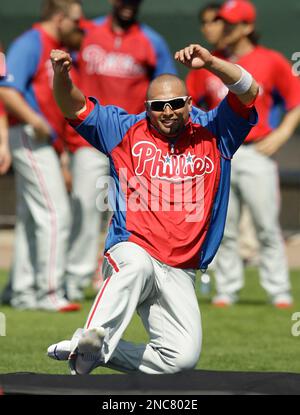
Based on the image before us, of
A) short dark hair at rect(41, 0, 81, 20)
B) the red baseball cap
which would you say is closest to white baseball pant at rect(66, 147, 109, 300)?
short dark hair at rect(41, 0, 81, 20)

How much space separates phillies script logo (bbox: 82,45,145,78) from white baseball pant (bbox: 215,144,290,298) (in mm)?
1192

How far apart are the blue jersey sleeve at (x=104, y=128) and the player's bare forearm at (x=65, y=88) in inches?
3.2

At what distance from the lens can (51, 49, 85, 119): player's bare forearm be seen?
6227 mm

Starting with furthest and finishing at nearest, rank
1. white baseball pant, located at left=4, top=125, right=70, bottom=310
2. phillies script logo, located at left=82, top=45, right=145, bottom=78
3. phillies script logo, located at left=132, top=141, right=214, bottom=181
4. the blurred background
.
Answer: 1. the blurred background
2. phillies script logo, located at left=82, top=45, right=145, bottom=78
3. white baseball pant, located at left=4, top=125, right=70, bottom=310
4. phillies script logo, located at left=132, top=141, right=214, bottom=181

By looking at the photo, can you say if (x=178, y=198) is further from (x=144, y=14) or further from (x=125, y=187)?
(x=144, y=14)

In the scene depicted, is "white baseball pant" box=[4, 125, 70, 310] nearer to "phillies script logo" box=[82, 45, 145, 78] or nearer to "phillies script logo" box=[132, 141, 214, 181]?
"phillies script logo" box=[82, 45, 145, 78]

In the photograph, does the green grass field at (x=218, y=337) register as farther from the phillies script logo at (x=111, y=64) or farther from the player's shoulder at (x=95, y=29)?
the player's shoulder at (x=95, y=29)

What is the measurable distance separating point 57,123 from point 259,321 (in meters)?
2.30

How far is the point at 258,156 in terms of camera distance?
32.6 ft

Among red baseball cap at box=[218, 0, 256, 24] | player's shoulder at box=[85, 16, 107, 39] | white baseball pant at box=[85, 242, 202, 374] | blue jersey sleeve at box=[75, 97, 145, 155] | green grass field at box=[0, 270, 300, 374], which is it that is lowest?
green grass field at box=[0, 270, 300, 374]

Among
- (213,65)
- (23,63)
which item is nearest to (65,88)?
(213,65)

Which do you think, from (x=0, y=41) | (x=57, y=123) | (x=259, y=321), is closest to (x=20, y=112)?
(x=57, y=123)

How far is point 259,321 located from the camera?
30.6ft

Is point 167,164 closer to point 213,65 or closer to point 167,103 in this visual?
point 167,103
